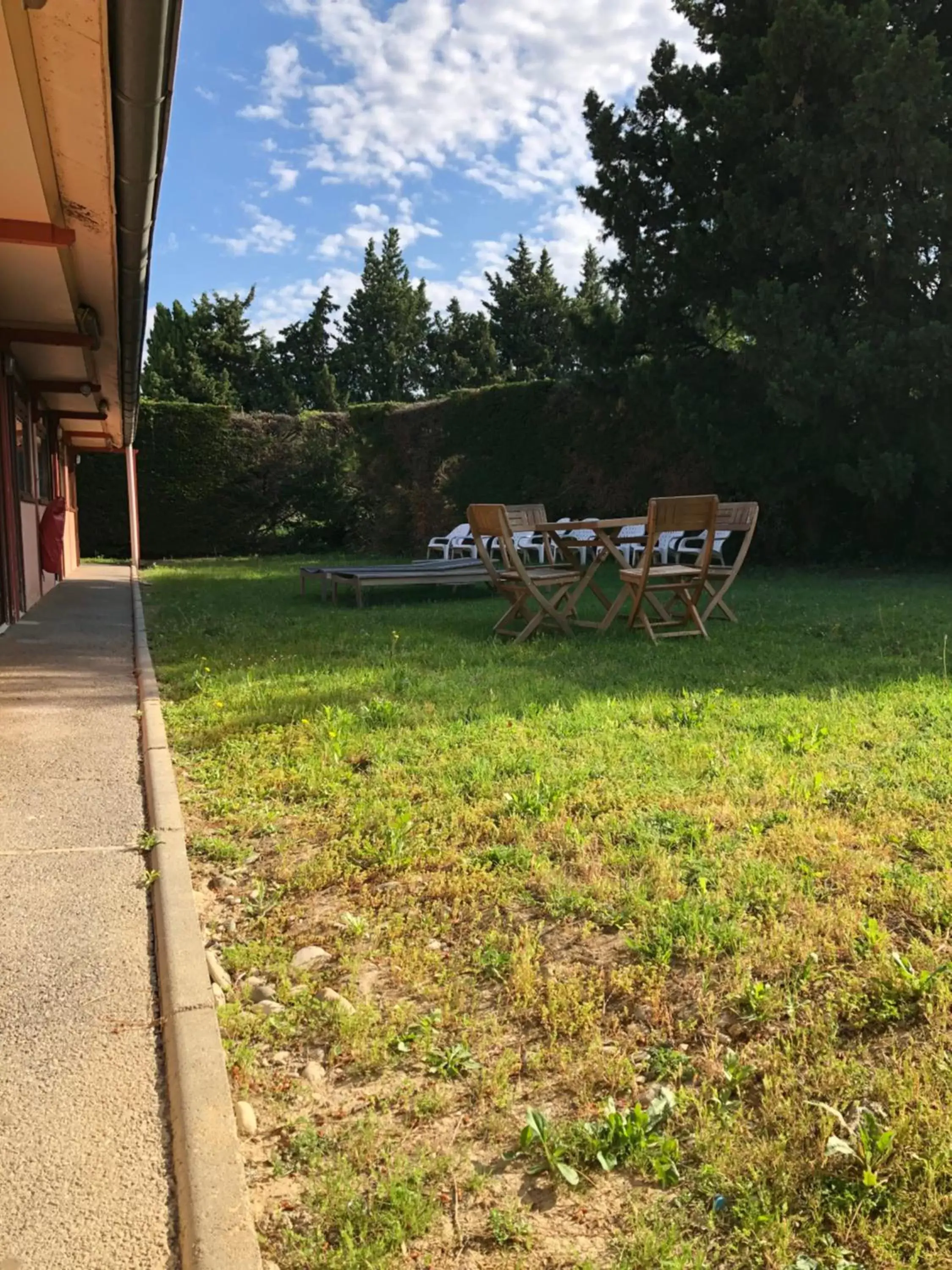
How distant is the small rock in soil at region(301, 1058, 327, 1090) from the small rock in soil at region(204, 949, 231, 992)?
38 cm

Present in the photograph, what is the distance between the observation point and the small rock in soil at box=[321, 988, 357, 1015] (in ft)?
6.69

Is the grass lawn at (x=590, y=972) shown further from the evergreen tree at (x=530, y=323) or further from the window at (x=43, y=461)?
the evergreen tree at (x=530, y=323)

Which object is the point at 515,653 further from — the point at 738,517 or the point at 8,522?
the point at 8,522

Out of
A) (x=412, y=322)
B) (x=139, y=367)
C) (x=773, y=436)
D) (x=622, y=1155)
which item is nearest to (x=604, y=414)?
(x=773, y=436)

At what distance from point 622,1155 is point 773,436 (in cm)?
1198

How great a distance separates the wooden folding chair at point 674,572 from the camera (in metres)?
6.20

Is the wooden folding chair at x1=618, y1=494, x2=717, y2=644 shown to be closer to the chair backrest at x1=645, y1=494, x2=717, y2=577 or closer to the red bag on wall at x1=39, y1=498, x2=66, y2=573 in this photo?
the chair backrest at x1=645, y1=494, x2=717, y2=577

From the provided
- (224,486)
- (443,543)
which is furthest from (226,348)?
(443,543)

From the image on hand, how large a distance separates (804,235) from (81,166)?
9608mm

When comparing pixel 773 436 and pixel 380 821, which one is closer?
pixel 380 821

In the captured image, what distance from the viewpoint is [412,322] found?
154ft

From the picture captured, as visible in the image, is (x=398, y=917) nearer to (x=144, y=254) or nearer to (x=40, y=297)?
(x=144, y=254)

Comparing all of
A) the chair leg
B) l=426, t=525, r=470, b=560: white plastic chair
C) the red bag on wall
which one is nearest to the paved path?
the chair leg

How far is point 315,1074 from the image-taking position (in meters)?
1.86
